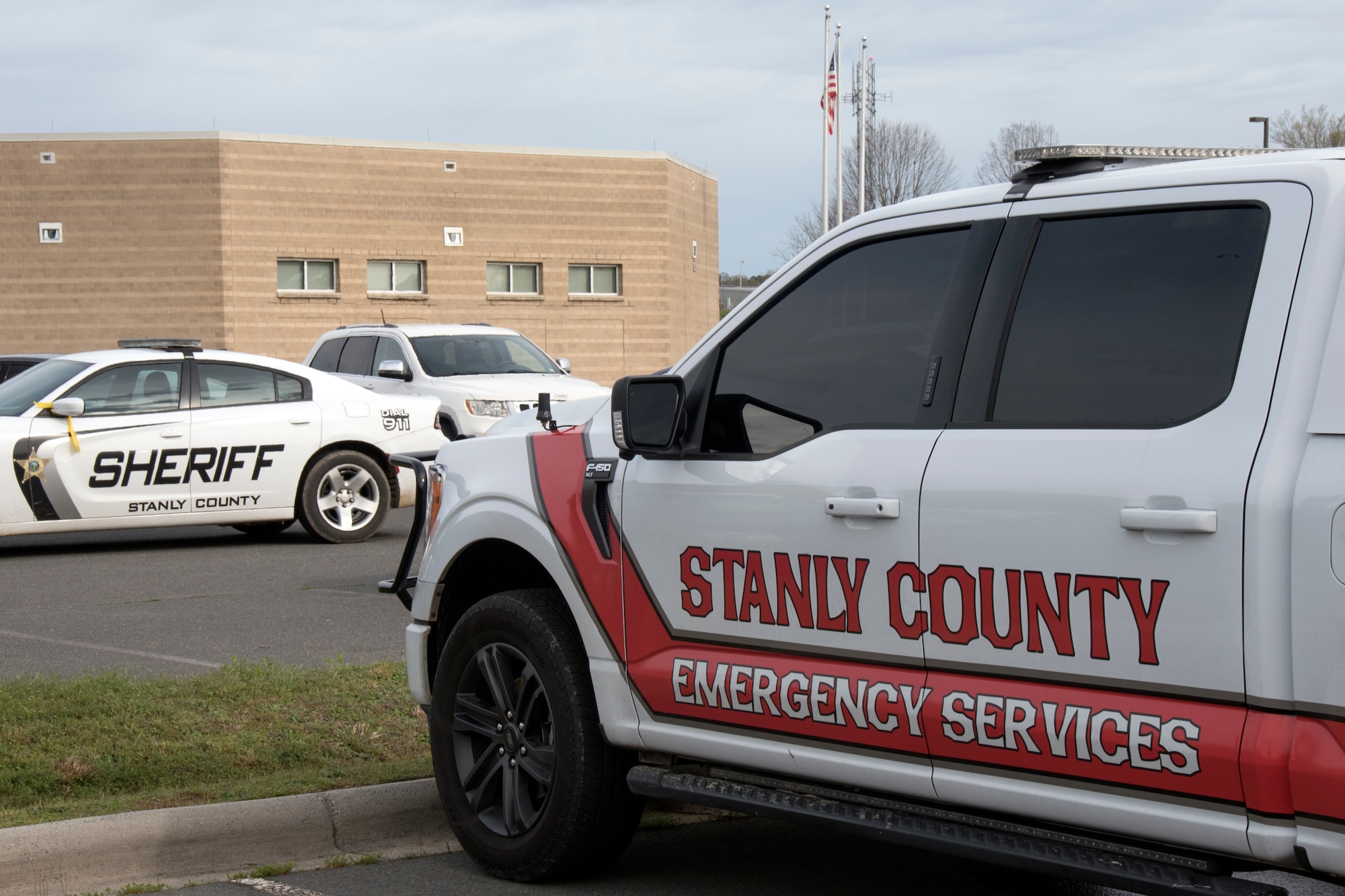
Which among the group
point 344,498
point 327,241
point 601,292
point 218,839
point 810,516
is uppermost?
point 327,241

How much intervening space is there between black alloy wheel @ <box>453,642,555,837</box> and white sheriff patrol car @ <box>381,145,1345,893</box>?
11 mm

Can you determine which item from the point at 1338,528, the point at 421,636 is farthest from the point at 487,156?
the point at 1338,528

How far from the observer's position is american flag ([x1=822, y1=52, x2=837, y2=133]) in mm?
37438

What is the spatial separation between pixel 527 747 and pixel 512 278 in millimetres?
34076

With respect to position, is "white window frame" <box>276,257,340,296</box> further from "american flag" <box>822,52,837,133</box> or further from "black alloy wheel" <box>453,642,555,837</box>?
"black alloy wheel" <box>453,642,555,837</box>

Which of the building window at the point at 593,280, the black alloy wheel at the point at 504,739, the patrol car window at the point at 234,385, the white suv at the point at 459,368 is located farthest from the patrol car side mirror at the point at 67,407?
the building window at the point at 593,280

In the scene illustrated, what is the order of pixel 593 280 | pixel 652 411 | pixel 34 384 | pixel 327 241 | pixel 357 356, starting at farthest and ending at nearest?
pixel 593 280, pixel 327 241, pixel 357 356, pixel 34 384, pixel 652 411

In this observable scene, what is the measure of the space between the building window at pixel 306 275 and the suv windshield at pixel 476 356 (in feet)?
64.5

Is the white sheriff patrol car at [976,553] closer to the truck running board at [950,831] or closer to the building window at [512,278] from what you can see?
the truck running board at [950,831]

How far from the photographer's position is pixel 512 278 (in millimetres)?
38062

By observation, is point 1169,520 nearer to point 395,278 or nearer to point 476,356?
point 476,356

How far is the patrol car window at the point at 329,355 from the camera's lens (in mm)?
18953

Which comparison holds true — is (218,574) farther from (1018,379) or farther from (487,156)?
(487,156)

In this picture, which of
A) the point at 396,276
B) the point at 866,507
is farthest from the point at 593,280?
the point at 866,507
